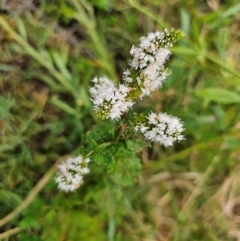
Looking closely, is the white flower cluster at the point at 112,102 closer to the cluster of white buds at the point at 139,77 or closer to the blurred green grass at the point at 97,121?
the cluster of white buds at the point at 139,77

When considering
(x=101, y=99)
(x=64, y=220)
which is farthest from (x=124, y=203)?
(x=101, y=99)

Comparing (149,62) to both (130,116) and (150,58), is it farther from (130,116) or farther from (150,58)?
(130,116)

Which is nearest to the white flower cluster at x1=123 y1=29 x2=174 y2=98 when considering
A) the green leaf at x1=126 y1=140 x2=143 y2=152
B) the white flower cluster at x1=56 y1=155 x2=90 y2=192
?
the green leaf at x1=126 y1=140 x2=143 y2=152

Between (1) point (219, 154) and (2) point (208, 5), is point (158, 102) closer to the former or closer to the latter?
(1) point (219, 154)

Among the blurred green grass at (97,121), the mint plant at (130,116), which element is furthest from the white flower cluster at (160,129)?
the blurred green grass at (97,121)

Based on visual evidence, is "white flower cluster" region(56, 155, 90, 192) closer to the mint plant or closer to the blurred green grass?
the mint plant

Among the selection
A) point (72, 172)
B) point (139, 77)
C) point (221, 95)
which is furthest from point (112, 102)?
point (221, 95)
